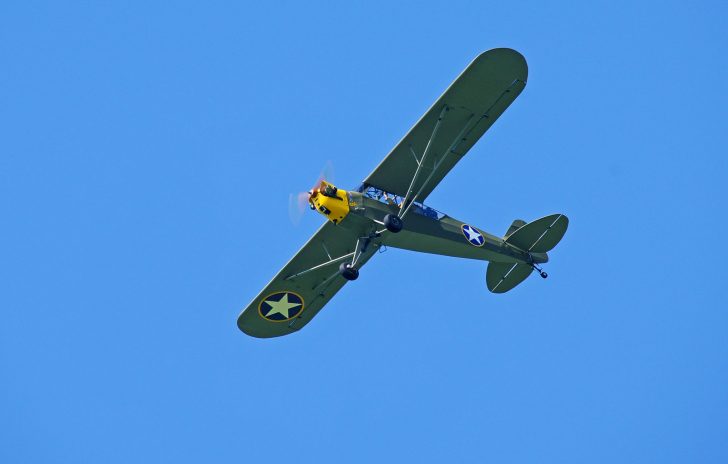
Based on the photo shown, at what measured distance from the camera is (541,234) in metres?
23.2

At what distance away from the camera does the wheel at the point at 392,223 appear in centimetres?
2011

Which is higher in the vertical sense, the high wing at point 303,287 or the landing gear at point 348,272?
the high wing at point 303,287

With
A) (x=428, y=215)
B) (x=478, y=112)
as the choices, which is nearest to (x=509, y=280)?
(x=428, y=215)

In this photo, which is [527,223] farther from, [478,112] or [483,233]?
[478,112]

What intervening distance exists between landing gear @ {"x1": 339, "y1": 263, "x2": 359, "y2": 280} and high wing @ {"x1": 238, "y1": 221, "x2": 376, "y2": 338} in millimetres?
583

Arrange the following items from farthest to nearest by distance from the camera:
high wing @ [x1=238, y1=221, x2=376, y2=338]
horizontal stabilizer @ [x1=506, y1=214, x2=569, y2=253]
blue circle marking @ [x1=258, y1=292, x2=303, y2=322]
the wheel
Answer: horizontal stabilizer @ [x1=506, y1=214, x2=569, y2=253], blue circle marking @ [x1=258, y1=292, x2=303, y2=322], high wing @ [x1=238, y1=221, x2=376, y2=338], the wheel

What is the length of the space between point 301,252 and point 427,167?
3341 mm

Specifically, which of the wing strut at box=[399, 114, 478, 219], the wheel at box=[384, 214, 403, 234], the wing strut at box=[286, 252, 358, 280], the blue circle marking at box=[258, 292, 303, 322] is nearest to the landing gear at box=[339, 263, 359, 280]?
the wing strut at box=[286, 252, 358, 280]

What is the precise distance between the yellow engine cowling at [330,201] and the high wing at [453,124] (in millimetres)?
817

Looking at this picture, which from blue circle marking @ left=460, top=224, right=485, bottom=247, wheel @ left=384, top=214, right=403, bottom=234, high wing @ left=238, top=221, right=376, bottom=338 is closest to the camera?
wheel @ left=384, top=214, right=403, bottom=234

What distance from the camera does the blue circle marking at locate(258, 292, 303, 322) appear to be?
74.9 feet

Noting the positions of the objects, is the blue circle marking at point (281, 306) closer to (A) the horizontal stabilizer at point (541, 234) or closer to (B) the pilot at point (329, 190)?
(B) the pilot at point (329, 190)

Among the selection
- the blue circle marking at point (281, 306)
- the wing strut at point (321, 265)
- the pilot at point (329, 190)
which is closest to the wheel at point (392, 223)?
the pilot at point (329, 190)

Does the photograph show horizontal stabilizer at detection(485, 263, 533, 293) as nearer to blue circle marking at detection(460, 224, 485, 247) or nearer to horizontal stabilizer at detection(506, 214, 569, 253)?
horizontal stabilizer at detection(506, 214, 569, 253)
